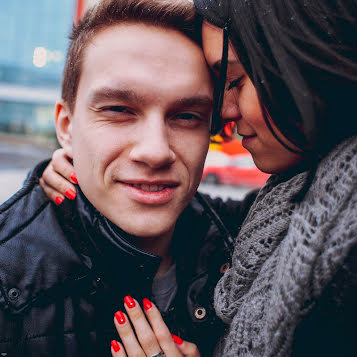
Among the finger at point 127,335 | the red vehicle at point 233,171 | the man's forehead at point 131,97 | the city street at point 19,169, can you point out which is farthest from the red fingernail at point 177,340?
the red vehicle at point 233,171

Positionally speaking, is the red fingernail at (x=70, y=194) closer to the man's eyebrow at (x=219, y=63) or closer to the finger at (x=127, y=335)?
the finger at (x=127, y=335)

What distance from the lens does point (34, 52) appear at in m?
9.39

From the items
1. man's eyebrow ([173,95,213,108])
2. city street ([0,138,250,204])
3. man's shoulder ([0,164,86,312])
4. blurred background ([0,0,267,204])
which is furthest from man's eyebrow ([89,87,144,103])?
blurred background ([0,0,267,204])

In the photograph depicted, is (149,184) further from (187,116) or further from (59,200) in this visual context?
(59,200)

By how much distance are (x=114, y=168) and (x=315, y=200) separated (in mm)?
700

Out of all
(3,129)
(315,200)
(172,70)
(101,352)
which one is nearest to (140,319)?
(101,352)

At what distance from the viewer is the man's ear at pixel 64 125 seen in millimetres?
1589

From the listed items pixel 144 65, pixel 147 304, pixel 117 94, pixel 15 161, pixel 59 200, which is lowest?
pixel 15 161

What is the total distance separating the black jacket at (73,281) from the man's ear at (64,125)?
0.25 metres

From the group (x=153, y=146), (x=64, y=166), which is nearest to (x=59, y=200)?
(x=64, y=166)

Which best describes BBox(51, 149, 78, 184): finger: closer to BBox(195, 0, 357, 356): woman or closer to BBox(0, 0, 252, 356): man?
BBox(0, 0, 252, 356): man

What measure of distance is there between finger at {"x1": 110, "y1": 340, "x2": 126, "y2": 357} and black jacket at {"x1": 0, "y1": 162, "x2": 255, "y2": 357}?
35 mm

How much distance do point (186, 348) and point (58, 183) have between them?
0.87m

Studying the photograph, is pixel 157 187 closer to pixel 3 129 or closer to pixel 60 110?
pixel 60 110
